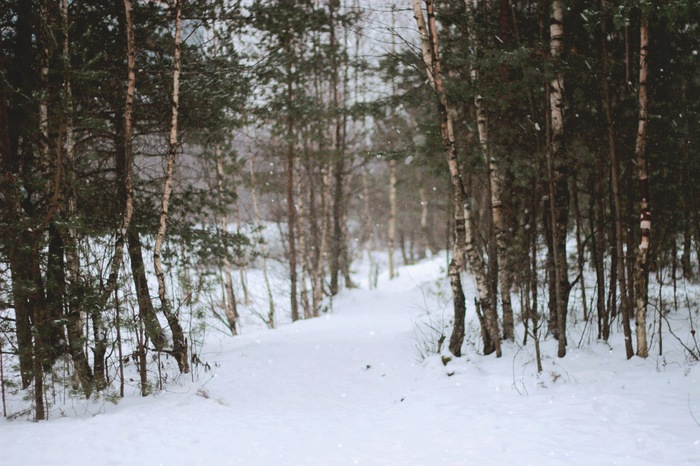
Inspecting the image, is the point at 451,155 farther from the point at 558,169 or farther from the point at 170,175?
the point at 170,175

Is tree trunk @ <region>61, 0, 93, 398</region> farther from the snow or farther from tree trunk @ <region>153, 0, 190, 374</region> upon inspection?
tree trunk @ <region>153, 0, 190, 374</region>

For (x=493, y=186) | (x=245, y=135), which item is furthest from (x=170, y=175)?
(x=493, y=186)

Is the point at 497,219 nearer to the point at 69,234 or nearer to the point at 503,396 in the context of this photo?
the point at 503,396

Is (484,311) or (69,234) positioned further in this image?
(484,311)

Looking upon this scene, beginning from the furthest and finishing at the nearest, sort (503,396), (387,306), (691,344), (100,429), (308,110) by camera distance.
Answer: (387,306)
(308,110)
(691,344)
(503,396)
(100,429)

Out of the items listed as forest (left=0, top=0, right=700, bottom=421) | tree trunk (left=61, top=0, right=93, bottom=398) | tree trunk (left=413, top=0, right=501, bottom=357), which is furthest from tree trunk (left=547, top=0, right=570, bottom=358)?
tree trunk (left=61, top=0, right=93, bottom=398)

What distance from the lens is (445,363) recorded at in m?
7.97

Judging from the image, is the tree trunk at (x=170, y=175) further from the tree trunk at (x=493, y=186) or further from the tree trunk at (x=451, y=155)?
the tree trunk at (x=493, y=186)

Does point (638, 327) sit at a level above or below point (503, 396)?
above

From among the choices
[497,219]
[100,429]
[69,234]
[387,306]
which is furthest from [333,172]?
[100,429]

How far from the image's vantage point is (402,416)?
251 inches

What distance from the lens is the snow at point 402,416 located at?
4883mm

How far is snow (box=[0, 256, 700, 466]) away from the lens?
4883mm

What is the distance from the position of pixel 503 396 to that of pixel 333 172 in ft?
40.3
